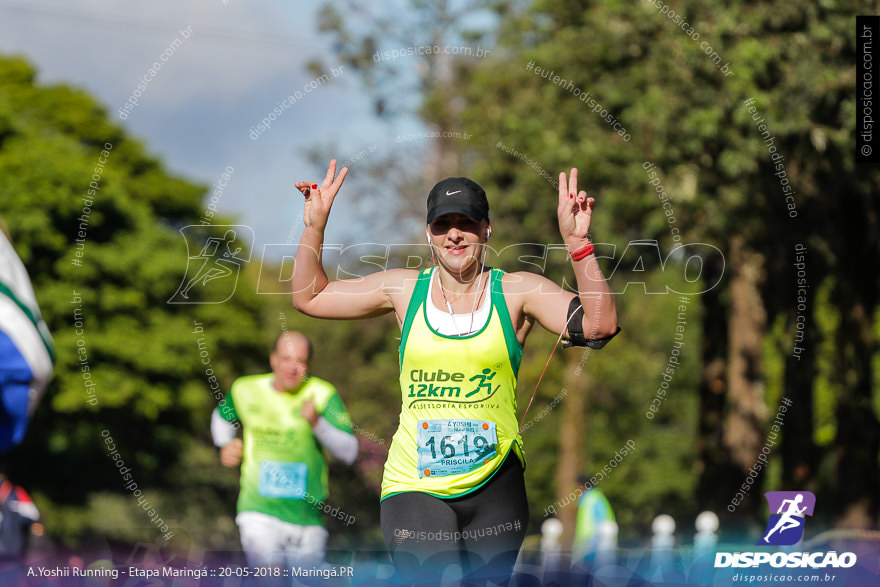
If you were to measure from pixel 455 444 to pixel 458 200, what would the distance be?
92cm

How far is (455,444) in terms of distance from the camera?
443 centimetres

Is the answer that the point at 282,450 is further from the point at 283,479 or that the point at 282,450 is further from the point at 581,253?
the point at 581,253

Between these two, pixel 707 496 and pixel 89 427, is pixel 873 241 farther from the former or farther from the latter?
pixel 89 427

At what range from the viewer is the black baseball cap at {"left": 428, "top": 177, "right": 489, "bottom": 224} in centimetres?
446

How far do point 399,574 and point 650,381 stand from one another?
36.5 metres

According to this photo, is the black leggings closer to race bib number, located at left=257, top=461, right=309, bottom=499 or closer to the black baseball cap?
the black baseball cap

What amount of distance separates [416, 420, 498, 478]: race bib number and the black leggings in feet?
0.34

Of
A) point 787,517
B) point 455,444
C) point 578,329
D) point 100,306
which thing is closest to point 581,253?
point 578,329

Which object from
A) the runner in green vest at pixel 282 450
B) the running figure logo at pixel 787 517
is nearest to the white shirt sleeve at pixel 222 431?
the runner in green vest at pixel 282 450

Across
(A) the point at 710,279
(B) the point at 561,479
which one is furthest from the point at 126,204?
(A) the point at 710,279

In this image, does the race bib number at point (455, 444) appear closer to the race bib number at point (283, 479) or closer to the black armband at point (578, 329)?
A: the black armband at point (578, 329)

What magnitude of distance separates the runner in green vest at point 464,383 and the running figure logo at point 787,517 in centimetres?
202

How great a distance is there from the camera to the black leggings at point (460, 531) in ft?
14.4

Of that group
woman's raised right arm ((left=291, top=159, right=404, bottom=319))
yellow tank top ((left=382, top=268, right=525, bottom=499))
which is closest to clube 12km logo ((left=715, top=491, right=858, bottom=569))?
yellow tank top ((left=382, top=268, right=525, bottom=499))
